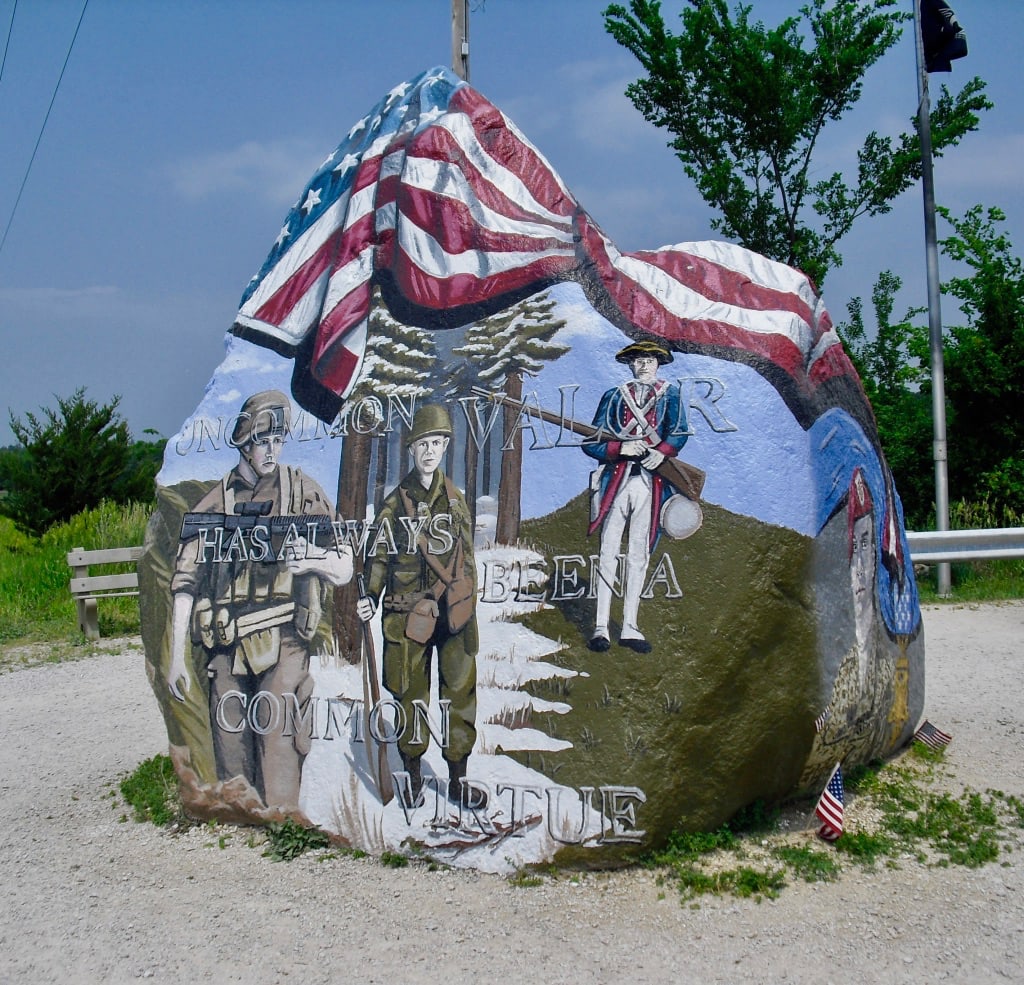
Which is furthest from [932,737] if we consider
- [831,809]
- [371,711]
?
[371,711]

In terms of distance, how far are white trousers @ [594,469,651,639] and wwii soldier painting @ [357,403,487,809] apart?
0.59 meters

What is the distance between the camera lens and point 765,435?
4164mm

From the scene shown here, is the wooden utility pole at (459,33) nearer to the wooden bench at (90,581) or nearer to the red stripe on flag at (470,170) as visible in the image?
the red stripe on flag at (470,170)

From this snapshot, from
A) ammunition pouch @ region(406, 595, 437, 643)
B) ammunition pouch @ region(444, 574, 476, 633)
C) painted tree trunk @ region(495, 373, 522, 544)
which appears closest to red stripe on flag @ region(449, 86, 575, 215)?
painted tree trunk @ region(495, 373, 522, 544)

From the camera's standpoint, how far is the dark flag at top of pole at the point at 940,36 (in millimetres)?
11602

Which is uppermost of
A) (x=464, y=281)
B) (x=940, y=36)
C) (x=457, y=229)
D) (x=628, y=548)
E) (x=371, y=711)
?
(x=940, y=36)

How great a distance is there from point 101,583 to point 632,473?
806 centimetres

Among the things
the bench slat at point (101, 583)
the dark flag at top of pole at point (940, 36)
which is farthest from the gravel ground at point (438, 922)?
the dark flag at top of pole at point (940, 36)

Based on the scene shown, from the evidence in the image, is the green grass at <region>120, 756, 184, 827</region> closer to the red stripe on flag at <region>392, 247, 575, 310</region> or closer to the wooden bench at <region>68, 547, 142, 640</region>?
the red stripe on flag at <region>392, 247, 575, 310</region>

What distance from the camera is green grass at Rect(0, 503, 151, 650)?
11.3 metres

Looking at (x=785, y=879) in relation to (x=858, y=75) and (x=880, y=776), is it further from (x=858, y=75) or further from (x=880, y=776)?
(x=858, y=75)

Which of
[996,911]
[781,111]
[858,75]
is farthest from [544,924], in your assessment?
[858,75]

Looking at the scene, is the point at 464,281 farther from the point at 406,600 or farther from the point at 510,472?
the point at 406,600

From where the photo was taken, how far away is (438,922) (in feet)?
12.7
